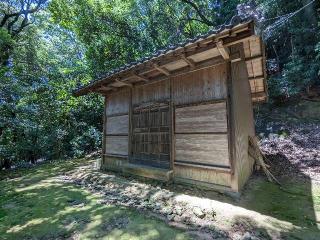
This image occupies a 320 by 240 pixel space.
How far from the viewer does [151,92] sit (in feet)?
22.2

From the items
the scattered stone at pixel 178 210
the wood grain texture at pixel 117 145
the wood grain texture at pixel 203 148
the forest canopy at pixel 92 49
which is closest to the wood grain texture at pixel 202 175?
the wood grain texture at pixel 203 148

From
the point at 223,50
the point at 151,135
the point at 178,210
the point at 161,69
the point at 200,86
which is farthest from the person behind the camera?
the point at 151,135

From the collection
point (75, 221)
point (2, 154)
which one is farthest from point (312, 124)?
point (2, 154)

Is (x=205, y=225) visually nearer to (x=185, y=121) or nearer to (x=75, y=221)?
(x=75, y=221)

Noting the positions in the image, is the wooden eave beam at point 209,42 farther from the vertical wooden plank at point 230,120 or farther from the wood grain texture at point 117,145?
the wood grain texture at point 117,145

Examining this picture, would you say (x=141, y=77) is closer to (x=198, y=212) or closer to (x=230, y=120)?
(x=230, y=120)

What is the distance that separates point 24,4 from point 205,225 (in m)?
17.7

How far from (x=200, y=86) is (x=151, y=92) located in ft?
5.78

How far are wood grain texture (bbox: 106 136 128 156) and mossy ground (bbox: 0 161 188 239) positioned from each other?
2072mm

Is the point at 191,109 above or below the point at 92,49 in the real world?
below

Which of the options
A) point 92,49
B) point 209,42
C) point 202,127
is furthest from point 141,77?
point 92,49

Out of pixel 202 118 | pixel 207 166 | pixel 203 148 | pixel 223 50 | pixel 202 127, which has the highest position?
pixel 223 50

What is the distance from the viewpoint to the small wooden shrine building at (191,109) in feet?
15.9

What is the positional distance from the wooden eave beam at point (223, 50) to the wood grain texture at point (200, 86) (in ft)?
0.79
